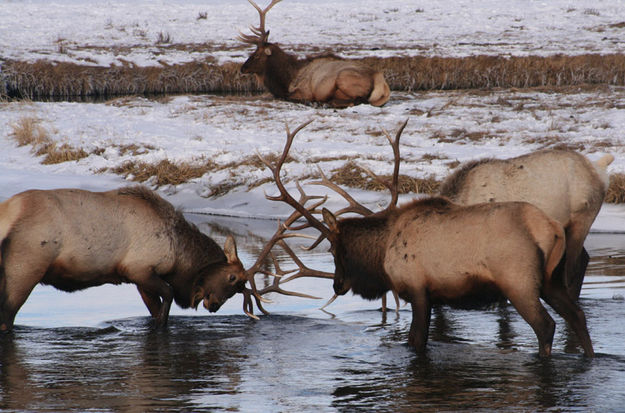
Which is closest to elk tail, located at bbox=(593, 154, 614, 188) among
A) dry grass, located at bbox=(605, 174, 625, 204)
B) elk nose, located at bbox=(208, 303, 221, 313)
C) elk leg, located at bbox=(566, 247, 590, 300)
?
elk leg, located at bbox=(566, 247, 590, 300)

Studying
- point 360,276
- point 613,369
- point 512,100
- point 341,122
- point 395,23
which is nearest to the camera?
point 613,369

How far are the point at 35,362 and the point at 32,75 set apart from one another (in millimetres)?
24626

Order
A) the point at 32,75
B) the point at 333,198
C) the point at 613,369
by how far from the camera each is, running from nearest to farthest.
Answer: the point at 613,369, the point at 333,198, the point at 32,75

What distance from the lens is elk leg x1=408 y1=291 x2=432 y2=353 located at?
6.67 m

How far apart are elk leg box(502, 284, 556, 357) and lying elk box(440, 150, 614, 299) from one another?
81.1 inches


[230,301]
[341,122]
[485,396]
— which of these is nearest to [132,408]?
[485,396]

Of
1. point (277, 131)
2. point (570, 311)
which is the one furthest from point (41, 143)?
point (570, 311)

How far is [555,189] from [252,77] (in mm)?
21743

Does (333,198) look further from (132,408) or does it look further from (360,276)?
(132,408)

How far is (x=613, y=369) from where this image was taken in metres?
6.17

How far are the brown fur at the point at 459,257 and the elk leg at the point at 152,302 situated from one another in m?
1.71

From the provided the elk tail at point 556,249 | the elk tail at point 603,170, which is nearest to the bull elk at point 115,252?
the elk tail at point 556,249

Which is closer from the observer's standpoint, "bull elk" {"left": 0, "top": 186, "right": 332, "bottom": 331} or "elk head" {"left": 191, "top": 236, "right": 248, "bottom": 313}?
"bull elk" {"left": 0, "top": 186, "right": 332, "bottom": 331}

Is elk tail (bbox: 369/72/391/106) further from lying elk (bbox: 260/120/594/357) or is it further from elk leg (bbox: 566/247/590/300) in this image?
lying elk (bbox: 260/120/594/357)
